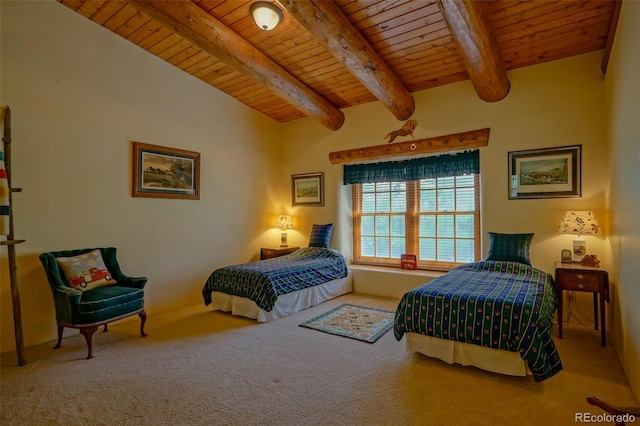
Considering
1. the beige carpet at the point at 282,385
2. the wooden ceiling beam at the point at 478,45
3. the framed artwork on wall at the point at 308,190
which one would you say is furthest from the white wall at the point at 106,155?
A: the wooden ceiling beam at the point at 478,45

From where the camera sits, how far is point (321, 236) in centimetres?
510

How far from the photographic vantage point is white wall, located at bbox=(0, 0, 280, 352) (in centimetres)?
311

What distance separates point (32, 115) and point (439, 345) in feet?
13.8

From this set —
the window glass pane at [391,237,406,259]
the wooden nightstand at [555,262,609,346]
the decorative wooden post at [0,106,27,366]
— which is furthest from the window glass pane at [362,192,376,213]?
the decorative wooden post at [0,106,27,366]

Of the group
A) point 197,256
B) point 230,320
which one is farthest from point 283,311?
point 197,256

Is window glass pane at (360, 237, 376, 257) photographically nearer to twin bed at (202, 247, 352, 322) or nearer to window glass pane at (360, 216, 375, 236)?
window glass pane at (360, 216, 375, 236)

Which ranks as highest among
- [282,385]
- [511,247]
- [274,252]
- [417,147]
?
[417,147]

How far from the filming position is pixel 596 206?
343cm

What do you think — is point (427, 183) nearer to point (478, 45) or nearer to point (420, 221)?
point (420, 221)

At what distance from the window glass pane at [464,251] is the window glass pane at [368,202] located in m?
1.37

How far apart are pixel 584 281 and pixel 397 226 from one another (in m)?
2.39

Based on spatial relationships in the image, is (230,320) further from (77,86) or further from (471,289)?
(77,86)

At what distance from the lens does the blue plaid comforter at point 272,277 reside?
143 inches
